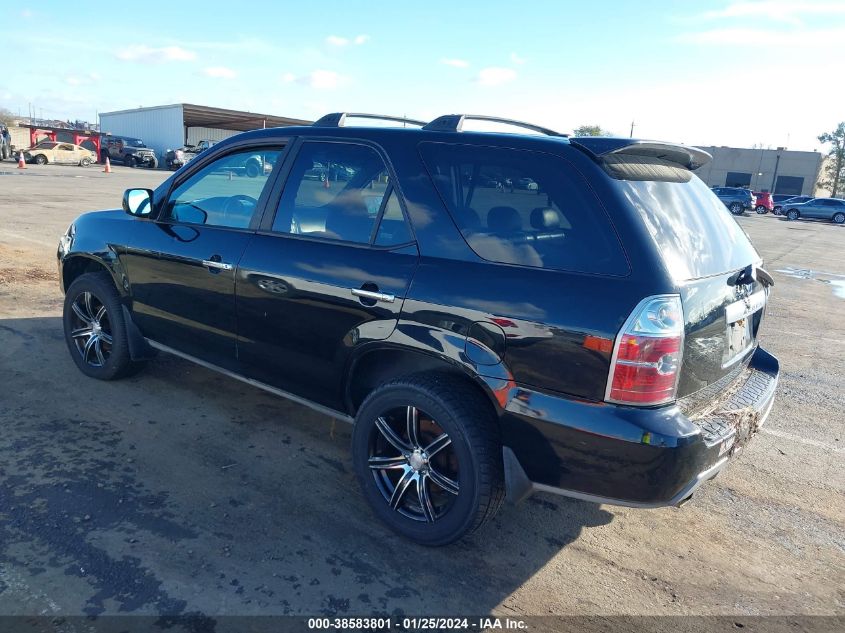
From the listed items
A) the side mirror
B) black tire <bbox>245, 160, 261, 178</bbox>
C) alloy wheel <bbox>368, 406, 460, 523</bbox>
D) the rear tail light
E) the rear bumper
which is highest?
black tire <bbox>245, 160, 261, 178</bbox>

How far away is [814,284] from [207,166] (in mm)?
11731

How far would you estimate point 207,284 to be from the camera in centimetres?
389

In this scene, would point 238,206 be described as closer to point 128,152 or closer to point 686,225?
point 686,225

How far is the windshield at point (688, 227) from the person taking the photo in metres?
2.71

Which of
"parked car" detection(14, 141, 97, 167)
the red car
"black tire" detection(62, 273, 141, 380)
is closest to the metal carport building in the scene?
"parked car" detection(14, 141, 97, 167)

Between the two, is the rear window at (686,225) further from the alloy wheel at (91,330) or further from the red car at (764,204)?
the red car at (764,204)

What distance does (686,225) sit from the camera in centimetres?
293

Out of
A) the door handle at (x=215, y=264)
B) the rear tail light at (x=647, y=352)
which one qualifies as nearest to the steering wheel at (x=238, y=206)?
the door handle at (x=215, y=264)

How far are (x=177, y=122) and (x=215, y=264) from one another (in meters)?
45.8

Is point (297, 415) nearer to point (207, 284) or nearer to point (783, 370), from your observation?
point (207, 284)

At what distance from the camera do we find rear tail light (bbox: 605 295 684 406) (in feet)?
8.17

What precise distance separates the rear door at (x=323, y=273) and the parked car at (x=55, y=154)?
3728cm

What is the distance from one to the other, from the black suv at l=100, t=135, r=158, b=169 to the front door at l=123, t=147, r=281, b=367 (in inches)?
1526

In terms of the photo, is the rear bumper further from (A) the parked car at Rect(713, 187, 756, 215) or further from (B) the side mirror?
(A) the parked car at Rect(713, 187, 756, 215)
